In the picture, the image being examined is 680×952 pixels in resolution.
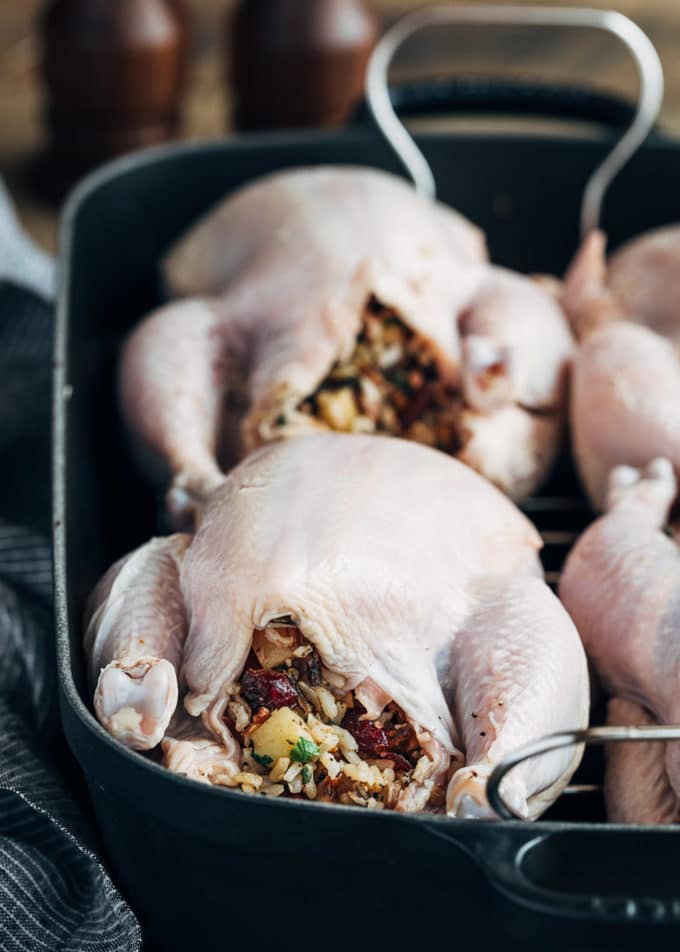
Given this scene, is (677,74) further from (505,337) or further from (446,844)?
(446,844)

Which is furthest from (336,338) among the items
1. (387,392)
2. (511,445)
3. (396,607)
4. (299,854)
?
(299,854)

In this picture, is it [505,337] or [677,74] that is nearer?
[505,337]

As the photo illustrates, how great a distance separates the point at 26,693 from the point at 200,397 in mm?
378

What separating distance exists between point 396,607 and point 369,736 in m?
0.10

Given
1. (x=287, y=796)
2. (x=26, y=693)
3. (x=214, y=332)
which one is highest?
(x=214, y=332)

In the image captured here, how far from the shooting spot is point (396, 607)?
105 cm

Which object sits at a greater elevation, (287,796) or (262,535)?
(262,535)

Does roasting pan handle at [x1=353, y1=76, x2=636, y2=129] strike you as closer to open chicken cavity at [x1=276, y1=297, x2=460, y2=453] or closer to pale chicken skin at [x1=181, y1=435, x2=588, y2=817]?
open chicken cavity at [x1=276, y1=297, x2=460, y2=453]

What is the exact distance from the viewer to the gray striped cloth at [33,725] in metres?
1.08

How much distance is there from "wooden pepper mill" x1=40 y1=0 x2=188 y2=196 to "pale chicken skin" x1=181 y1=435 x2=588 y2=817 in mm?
1665

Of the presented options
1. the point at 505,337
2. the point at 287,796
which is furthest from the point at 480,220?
the point at 287,796

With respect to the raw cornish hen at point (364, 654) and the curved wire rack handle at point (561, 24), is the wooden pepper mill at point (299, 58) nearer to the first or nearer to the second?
the curved wire rack handle at point (561, 24)

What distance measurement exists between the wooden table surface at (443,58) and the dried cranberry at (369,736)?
7.65 feet

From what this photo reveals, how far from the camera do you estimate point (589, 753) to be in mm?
1199
